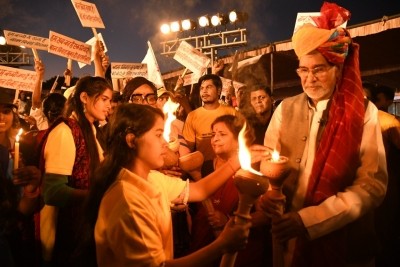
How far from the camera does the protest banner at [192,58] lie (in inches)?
324

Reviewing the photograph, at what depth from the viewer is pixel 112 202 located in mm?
2111

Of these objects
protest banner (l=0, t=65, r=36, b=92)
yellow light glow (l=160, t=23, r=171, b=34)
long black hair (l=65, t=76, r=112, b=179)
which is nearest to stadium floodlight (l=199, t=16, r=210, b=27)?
yellow light glow (l=160, t=23, r=171, b=34)

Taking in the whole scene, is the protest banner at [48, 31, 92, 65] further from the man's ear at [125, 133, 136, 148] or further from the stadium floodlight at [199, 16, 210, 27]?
the stadium floodlight at [199, 16, 210, 27]

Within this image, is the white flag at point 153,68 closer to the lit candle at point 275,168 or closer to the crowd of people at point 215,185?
the crowd of people at point 215,185

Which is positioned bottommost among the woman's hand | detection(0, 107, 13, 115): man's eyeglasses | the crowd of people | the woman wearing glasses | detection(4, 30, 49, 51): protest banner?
the woman's hand

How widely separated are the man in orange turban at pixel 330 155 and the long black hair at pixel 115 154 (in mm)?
965

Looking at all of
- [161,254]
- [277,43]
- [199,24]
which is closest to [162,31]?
[199,24]

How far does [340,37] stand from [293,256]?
1.52m

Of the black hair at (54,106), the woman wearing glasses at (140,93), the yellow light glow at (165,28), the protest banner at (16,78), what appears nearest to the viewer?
the woman wearing glasses at (140,93)

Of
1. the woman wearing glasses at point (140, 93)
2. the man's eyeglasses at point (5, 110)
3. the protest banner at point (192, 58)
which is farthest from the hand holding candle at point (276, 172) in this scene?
the protest banner at point (192, 58)

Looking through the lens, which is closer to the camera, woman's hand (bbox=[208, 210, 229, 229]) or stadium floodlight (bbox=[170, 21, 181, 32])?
woman's hand (bbox=[208, 210, 229, 229])

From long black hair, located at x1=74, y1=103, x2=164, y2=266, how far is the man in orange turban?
0.96 meters

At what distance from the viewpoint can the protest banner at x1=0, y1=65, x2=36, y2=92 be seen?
7145 mm

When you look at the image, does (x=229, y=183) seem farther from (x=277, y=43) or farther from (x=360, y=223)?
(x=277, y=43)
